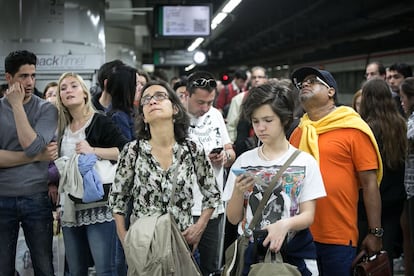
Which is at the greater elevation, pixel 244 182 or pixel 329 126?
pixel 329 126

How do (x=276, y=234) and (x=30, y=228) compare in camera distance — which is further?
(x=30, y=228)

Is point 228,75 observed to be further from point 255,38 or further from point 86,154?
point 255,38

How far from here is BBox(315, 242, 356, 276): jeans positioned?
3.04 metres

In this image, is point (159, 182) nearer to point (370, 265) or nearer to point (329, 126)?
point (329, 126)

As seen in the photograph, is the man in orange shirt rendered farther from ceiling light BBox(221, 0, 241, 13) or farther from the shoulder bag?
ceiling light BBox(221, 0, 241, 13)

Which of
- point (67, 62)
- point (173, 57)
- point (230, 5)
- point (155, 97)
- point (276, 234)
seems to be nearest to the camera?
point (276, 234)

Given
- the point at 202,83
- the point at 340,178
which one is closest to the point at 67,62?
the point at 202,83

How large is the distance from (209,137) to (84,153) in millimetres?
914

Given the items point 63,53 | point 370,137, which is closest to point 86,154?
point 370,137

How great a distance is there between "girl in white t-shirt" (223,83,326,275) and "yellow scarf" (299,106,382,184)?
1.20ft

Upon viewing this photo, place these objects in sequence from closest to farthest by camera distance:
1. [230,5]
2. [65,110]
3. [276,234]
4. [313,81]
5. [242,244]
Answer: [276,234] → [242,244] → [313,81] → [65,110] → [230,5]

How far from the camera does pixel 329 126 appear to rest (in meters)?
3.14

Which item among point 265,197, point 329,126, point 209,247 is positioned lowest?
point 209,247

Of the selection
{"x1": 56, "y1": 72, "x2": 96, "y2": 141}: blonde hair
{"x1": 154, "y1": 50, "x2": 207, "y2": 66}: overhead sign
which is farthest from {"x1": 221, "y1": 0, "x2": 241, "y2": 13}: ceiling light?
{"x1": 154, "y1": 50, "x2": 207, "y2": 66}: overhead sign
